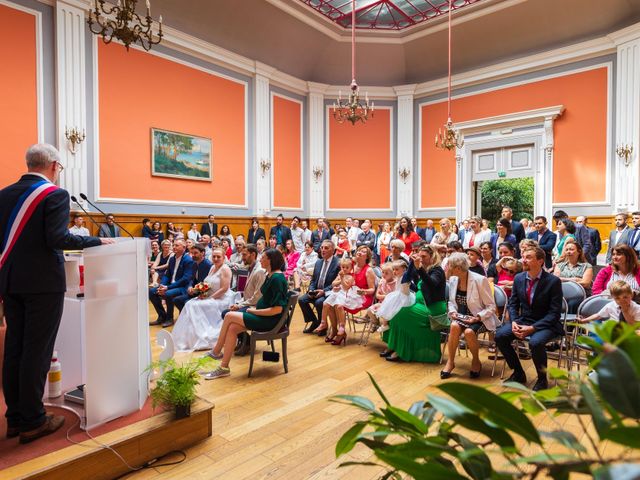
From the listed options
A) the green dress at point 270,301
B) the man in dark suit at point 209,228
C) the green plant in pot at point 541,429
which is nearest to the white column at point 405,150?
the man in dark suit at point 209,228

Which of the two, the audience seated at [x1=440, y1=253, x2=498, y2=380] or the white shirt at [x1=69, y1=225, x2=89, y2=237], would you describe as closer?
the audience seated at [x1=440, y1=253, x2=498, y2=380]

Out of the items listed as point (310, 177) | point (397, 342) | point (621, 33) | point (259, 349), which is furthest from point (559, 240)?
point (310, 177)

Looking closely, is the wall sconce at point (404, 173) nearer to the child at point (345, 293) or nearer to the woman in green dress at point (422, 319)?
the child at point (345, 293)

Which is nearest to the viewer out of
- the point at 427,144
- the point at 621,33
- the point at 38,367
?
the point at 38,367

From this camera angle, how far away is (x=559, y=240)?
6523mm

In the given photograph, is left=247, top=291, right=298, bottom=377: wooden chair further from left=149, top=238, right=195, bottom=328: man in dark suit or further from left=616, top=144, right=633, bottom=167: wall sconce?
left=616, top=144, right=633, bottom=167: wall sconce

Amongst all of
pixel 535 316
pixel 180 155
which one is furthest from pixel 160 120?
pixel 535 316

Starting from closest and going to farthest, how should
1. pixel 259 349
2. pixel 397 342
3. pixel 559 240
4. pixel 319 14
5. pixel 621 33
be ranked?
pixel 397 342
pixel 259 349
pixel 559 240
pixel 621 33
pixel 319 14

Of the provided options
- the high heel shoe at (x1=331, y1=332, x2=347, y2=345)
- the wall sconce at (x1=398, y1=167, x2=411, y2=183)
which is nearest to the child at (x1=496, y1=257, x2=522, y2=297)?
the high heel shoe at (x1=331, y1=332, x2=347, y2=345)

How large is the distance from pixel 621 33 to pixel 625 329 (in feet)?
38.4

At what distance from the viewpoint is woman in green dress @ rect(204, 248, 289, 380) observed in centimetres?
381

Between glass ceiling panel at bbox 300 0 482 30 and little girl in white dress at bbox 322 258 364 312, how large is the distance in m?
8.20

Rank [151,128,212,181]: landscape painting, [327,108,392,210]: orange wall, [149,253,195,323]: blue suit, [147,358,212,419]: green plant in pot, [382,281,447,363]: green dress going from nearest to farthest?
[147,358,212,419]: green plant in pot → [382,281,447,363]: green dress → [149,253,195,323]: blue suit → [151,128,212,181]: landscape painting → [327,108,392,210]: orange wall

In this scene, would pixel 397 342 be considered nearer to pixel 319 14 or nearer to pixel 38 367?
pixel 38 367
